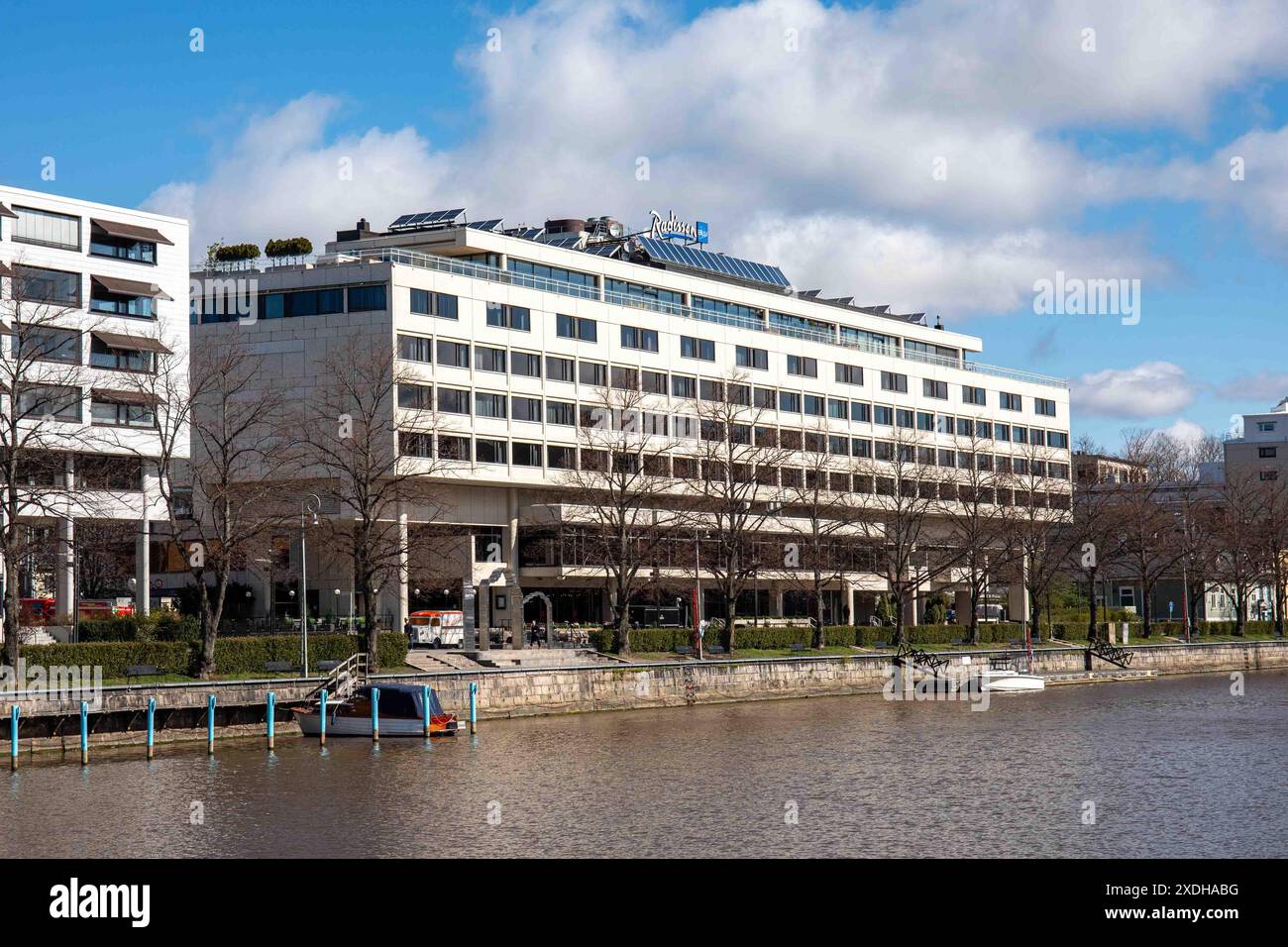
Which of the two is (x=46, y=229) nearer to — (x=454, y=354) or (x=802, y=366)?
(x=454, y=354)

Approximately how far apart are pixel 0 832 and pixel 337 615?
58.0 meters

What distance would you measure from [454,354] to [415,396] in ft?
14.7

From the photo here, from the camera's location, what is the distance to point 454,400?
91.1 m

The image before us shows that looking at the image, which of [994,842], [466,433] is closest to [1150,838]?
[994,842]

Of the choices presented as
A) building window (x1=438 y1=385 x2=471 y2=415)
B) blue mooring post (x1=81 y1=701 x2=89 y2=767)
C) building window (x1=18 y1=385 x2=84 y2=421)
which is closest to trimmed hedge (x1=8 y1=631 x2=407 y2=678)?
blue mooring post (x1=81 y1=701 x2=89 y2=767)

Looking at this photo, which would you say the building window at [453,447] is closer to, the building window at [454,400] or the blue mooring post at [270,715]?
the building window at [454,400]

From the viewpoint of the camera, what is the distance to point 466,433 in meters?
91.6

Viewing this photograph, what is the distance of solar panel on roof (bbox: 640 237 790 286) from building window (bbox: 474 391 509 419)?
77.0ft

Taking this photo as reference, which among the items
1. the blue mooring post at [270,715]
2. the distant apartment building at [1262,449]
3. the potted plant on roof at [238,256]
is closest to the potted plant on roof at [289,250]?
the potted plant on roof at [238,256]

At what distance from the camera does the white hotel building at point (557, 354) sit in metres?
90.4

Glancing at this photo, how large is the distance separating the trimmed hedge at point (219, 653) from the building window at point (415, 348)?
22468 millimetres

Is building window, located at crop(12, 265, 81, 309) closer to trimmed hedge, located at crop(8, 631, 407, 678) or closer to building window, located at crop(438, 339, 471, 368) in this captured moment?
trimmed hedge, located at crop(8, 631, 407, 678)
